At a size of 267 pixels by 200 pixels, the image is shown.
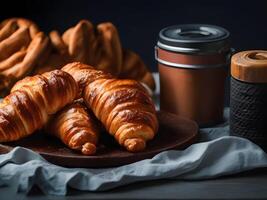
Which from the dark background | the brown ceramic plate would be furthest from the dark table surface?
the dark background

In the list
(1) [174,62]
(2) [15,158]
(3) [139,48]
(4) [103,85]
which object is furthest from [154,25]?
(2) [15,158]

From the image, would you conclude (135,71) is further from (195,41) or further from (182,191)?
(182,191)

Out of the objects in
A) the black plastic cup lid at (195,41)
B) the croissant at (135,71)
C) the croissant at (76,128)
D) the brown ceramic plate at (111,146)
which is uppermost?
the black plastic cup lid at (195,41)

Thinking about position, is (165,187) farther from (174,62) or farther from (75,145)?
(174,62)

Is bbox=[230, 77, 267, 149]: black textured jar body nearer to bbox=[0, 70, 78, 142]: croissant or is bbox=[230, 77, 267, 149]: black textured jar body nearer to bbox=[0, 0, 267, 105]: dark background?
bbox=[0, 70, 78, 142]: croissant

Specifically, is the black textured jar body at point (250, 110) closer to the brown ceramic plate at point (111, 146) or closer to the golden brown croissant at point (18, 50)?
the brown ceramic plate at point (111, 146)

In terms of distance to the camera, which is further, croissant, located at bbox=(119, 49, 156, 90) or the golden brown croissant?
croissant, located at bbox=(119, 49, 156, 90)

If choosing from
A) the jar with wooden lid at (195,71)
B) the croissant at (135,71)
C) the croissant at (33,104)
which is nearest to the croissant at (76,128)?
the croissant at (33,104)

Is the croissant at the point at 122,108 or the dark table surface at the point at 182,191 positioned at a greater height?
the croissant at the point at 122,108
